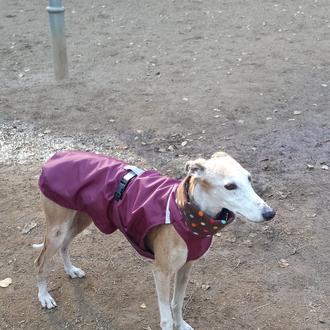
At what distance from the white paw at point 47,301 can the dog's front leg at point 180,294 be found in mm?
958

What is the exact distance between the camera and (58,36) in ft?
23.7

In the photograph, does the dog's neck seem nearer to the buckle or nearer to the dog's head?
the dog's head

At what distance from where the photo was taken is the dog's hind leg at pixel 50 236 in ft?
12.3

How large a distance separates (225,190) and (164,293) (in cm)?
85

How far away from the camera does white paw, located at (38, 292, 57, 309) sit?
13.2 ft

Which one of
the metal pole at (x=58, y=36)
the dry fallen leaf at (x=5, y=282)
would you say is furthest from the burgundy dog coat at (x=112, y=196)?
the metal pole at (x=58, y=36)

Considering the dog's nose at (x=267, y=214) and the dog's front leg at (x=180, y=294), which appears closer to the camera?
the dog's nose at (x=267, y=214)

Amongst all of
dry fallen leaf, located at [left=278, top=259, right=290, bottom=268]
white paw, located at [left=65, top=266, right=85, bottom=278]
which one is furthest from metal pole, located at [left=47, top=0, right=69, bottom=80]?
dry fallen leaf, located at [left=278, top=259, right=290, bottom=268]

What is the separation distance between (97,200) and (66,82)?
188 inches

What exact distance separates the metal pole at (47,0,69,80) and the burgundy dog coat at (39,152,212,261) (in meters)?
3.83

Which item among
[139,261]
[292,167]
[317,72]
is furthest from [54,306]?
[317,72]

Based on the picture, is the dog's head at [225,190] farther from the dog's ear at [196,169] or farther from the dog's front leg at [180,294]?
the dog's front leg at [180,294]

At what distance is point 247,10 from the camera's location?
11.0m

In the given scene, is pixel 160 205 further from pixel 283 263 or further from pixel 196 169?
pixel 283 263
